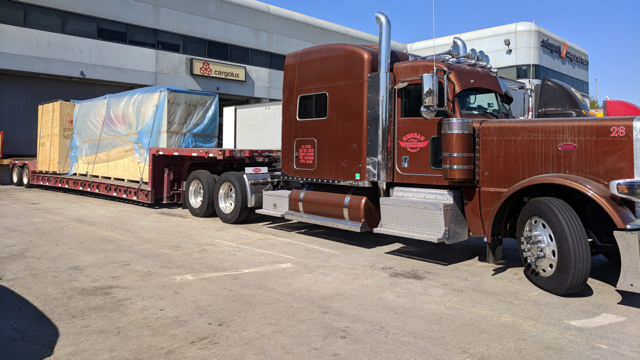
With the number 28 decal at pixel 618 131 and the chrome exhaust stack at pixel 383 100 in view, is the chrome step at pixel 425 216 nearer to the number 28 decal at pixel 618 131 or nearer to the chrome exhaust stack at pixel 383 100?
the chrome exhaust stack at pixel 383 100

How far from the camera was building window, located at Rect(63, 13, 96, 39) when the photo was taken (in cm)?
2322

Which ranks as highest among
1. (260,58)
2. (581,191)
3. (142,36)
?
(260,58)

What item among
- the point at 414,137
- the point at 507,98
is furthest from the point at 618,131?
the point at 414,137

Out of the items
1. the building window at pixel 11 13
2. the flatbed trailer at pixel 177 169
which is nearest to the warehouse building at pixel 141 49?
the building window at pixel 11 13

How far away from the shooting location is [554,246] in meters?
5.29

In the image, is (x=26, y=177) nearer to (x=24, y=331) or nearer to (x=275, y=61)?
(x=275, y=61)

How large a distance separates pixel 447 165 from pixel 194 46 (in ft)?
81.0

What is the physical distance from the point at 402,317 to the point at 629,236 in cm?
234

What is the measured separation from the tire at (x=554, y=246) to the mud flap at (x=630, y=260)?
384mm

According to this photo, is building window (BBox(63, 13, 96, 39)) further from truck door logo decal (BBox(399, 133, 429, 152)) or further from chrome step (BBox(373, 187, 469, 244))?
chrome step (BBox(373, 187, 469, 244))

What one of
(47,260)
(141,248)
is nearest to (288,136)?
(141,248)

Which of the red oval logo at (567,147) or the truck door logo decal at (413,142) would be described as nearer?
the red oval logo at (567,147)

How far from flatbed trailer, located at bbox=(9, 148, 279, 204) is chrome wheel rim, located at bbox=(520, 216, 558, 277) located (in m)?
5.84

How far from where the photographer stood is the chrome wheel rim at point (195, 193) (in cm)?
1132
